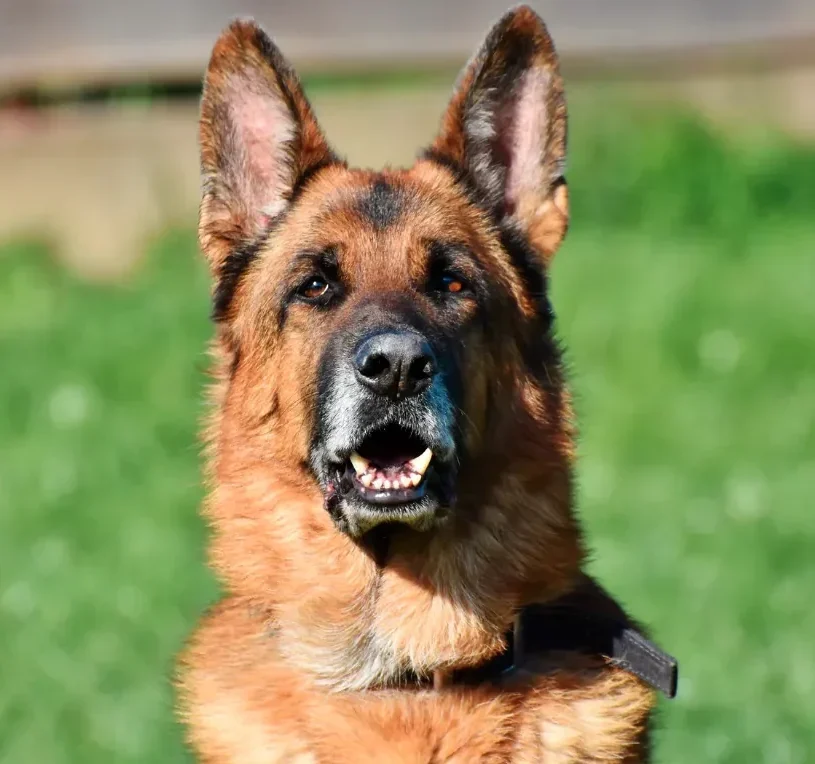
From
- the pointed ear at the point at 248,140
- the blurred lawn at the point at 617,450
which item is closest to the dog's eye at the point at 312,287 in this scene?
the pointed ear at the point at 248,140

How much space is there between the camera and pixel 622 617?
4367 millimetres

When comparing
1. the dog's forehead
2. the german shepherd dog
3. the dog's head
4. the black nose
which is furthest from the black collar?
the dog's forehead

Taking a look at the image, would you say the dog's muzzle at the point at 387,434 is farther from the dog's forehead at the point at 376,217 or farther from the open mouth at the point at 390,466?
the dog's forehead at the point at 376,217

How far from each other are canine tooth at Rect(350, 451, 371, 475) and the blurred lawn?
929 mm

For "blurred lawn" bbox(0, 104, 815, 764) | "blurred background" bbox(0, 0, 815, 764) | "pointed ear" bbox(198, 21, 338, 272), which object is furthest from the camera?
"blurred background" bbox(0, 0, 815, 764)

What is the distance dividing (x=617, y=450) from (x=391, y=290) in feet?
16.5

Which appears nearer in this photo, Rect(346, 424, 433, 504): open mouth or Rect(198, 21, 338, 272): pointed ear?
Rect(346, 424, 433, 504): open mouth

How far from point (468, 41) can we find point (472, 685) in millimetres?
10925

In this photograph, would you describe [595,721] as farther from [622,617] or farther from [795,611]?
[795,611]

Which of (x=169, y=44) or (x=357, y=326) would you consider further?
(x=169, y=44)

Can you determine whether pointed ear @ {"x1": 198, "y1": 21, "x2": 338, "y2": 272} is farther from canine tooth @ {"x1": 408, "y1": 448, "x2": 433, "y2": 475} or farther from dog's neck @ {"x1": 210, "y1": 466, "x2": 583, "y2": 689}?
canine tooth @ {"x1": 408, "y1": 448, "x2": 433, "y2": 475}

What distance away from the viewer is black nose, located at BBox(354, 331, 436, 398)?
407 cm

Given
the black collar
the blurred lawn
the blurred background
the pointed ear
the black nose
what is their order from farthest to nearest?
1. the blurred background
2. the blurred lawn
3. the pointed ear
4. the black collar
5. the black nose

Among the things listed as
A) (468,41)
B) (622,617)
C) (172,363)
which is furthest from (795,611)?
(468,41)
